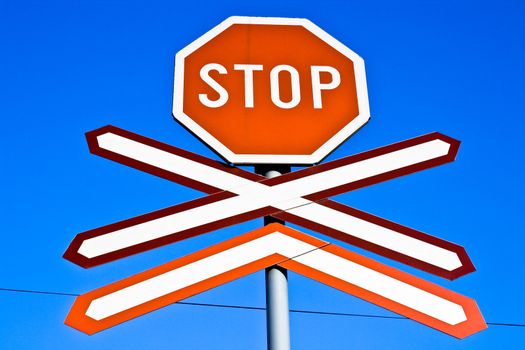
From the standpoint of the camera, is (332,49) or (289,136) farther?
(332,49)

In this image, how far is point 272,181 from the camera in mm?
2686

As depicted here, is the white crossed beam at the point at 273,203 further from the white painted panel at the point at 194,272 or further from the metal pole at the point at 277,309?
the metal pole at the point at 277,309

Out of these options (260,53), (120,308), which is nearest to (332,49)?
(260,53)

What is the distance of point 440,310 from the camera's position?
236 cm

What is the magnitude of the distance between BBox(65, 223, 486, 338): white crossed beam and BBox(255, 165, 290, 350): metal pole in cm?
5

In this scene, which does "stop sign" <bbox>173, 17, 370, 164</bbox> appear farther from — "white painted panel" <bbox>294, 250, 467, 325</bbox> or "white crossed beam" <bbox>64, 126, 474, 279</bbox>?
"white painted panel" <bbox>294, 250, 467, 325</bbox>

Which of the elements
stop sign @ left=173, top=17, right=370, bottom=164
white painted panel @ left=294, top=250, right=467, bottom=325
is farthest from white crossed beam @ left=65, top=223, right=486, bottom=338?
stop sign @ left=173, top=17, right=370, bottom=164

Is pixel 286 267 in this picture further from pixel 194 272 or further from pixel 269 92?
pixel 269 92

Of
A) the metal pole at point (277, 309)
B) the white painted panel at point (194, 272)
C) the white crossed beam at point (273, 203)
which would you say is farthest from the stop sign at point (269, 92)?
the metal pole at point (277, 309)

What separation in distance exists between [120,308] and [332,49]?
1.67 metres

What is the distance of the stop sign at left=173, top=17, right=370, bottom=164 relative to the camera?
288 centimetres

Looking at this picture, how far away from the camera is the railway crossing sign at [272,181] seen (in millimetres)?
2375

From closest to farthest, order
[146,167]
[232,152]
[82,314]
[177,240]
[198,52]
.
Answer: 1. [82,314]
2. [177,240]
3. [146,167]
4. [232,152]
5. [198,52]

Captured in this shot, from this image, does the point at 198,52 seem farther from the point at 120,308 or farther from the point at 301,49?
the point at 120,308
